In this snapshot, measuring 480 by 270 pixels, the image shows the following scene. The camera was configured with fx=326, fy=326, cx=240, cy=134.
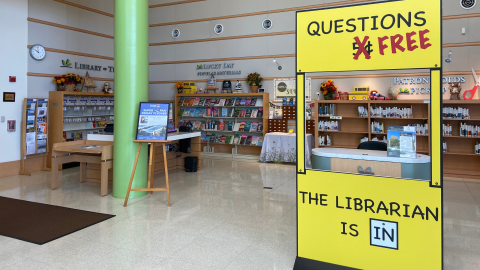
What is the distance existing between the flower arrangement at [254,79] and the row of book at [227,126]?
1077 millimetres

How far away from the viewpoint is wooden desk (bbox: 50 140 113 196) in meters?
5.20

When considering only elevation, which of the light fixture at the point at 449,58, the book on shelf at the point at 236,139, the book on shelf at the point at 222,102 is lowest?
the book on shelf at the point at 236,139

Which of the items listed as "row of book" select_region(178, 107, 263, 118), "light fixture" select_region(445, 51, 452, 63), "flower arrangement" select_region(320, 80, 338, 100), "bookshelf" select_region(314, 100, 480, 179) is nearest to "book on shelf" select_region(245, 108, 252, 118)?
"row of book" select_region(178, 107, 263, 118)

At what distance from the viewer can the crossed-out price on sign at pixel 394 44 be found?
238 cm

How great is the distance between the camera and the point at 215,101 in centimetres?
944

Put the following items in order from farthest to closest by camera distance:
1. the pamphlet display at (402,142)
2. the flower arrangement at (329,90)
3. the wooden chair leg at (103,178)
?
1. the flower arrangement at (329,90)
2. the wooden chair leg at (103,178)
3. the pamphlet display at (402,142)

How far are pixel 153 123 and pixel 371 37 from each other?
335cm

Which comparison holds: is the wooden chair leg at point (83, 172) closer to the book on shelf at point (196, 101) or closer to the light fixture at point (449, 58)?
the book on shelf at point (196, 101)

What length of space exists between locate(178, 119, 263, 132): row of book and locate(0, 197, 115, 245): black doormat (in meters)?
4.82

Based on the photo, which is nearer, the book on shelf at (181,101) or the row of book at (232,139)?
the row of book at (232,139)

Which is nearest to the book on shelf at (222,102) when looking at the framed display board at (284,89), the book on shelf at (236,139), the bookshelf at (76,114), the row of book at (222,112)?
the row of book at (222,112)

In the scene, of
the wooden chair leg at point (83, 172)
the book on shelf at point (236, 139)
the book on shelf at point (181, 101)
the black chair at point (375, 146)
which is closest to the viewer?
the black chair at point (375, 146)

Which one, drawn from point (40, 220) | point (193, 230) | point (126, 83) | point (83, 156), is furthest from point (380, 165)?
point (83, 156)

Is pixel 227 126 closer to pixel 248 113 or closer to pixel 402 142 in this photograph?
pixel 248 113
